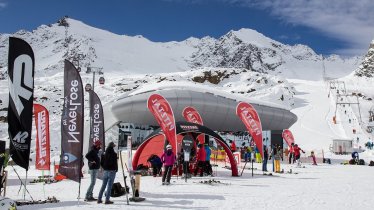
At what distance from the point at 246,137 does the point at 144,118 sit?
38.0 feet

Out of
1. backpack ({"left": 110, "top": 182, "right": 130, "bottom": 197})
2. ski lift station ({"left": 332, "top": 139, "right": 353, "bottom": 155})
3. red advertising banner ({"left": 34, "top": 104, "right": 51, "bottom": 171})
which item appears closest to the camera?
backpack ({"left": 110, "top": 182, "right": 130, "bottom": 197})

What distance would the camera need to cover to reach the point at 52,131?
5659cm

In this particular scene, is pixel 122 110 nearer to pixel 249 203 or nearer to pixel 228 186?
pixel 228 186

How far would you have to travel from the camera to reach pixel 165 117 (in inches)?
675

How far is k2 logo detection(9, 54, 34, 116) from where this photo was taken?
9.70 m

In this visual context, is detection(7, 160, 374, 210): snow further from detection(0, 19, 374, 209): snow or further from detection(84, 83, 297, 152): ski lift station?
detection(84, 83, 297, 152): ski lift station

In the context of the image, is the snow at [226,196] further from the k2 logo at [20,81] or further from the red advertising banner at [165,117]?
the k2 logo at [20,81]

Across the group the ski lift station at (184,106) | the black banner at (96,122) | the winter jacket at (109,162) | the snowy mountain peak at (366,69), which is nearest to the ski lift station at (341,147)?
the ski lift station at (184,106)

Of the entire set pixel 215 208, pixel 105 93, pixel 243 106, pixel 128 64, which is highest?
pixel 128 64

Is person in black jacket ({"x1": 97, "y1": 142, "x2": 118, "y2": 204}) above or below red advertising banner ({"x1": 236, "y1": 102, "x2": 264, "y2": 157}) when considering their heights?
below

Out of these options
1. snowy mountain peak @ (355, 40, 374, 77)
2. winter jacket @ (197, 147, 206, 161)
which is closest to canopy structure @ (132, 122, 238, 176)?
winter jacket @ (197, 147, 206, 161)

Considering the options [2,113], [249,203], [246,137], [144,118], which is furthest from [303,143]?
[2,113]

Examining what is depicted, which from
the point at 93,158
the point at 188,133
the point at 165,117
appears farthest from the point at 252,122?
the point at 93,158

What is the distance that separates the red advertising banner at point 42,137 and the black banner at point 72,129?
653 cm
